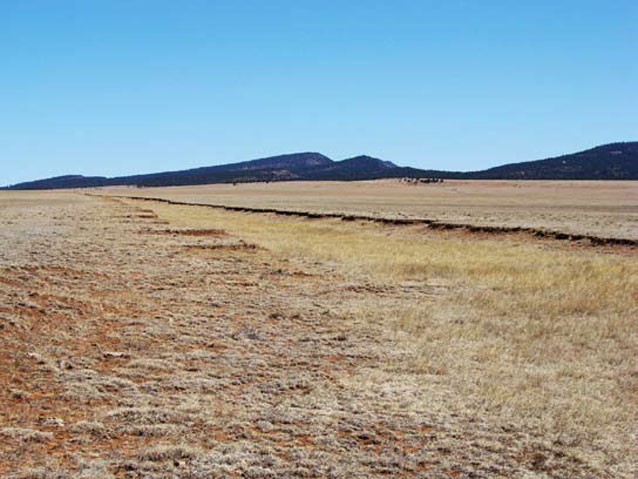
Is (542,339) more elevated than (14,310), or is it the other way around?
(14,310)

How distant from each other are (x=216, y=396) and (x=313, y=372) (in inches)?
60.2

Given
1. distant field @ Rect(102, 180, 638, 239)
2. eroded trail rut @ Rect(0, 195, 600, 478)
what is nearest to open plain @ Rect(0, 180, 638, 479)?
eroded trail rut @ Rect(0, 195, 600, 478)

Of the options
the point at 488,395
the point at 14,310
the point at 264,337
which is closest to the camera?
the point at 488,395

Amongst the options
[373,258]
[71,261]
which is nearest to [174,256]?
[71,261]

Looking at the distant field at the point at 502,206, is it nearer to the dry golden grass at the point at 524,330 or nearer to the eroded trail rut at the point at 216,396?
the dry golden grass at the point at 524,330

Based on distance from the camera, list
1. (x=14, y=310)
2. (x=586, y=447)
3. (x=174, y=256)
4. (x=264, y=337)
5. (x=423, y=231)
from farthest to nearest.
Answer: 1. (x=423, y=231)
2. (x=174, y=256)
3. (x=14, y=310)
4. (x=264, y=337)
5. (x=586, y=447)

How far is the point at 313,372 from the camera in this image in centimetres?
818

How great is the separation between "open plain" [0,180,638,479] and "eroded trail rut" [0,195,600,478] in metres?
0.03

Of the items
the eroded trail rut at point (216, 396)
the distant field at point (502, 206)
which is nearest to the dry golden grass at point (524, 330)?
the eroded trail rut at point (216, 396)

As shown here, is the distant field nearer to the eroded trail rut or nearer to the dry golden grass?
the dry golden grass

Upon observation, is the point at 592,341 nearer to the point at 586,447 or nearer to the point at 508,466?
the point at 586,447

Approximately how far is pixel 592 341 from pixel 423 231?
25.4 m

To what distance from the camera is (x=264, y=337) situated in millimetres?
10086

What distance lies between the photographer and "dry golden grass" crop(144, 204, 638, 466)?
22.7ft
